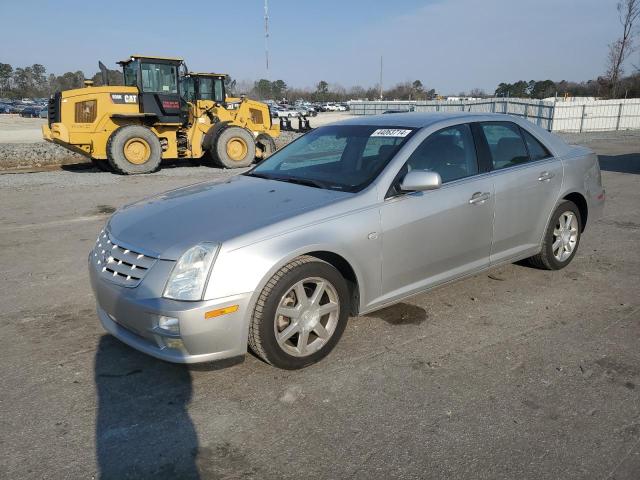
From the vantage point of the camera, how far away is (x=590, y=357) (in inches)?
135

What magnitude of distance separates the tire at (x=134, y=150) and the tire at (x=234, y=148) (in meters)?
1.56

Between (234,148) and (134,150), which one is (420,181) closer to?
(134,150)

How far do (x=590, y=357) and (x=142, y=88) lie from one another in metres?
12.7

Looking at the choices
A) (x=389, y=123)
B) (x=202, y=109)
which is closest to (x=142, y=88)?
(x=202, y=109)

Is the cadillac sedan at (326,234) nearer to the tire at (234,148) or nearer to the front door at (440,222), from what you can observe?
the front door at (440,222)

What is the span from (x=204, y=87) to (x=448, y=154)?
13.0m

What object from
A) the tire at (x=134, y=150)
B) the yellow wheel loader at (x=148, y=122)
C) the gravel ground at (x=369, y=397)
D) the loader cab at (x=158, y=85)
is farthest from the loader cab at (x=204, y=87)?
the gravel ground at (x=369, y=397)

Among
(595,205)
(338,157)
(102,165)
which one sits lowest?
(102,165)

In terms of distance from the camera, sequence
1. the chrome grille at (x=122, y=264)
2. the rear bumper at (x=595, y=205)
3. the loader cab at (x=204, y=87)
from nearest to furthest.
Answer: the chrome grille at (x=122, y=264) → the rear bumper at (x=595, y=205) → the loader cab at (x=204, y=87)

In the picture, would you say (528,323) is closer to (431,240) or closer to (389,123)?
(431,240)

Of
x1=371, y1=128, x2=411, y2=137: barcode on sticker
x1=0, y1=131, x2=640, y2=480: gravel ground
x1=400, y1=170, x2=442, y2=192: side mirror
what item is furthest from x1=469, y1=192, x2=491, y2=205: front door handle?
x1=0, y1=131, x2=640, y2=480: gravel ground

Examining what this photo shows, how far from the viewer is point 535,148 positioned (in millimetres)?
4773

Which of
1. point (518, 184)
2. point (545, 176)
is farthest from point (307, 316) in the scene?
point (545, 176)

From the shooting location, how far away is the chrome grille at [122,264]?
2990 mm
